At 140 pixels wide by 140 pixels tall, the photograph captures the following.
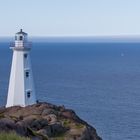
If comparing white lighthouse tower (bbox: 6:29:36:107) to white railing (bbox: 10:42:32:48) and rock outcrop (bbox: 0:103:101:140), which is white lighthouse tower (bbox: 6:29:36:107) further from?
rock outcrop (bbox: 0:103:101:140)

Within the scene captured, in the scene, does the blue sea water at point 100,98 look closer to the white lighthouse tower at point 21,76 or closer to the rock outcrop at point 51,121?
the rock outcrop at point 51,121

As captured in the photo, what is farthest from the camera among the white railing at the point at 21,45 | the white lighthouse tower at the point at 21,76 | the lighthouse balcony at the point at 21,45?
the white railing at the point at 21,45

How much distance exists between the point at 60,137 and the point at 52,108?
7.07 metres

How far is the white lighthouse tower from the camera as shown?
3962 centimetres

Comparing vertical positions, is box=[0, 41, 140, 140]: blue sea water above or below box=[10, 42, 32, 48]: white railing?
below

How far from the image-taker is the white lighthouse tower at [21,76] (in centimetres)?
3962

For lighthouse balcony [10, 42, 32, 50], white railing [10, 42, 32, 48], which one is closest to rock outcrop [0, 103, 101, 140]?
lighthouse balcony [10, 42, 32, 50]

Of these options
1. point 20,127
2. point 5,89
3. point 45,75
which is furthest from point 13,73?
point 45,75

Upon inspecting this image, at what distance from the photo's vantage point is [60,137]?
33.2 metres

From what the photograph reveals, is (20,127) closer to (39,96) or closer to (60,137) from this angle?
(60,137)

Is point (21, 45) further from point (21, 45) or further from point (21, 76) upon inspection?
point (21, 76)

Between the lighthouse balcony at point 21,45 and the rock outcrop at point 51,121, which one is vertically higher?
the lighthouse balcony at point 21,45

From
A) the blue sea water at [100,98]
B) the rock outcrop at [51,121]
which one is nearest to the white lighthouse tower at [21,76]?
the rock outcrop at [51,121]

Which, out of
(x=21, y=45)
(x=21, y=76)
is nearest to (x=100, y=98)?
(x=21, y=45)
